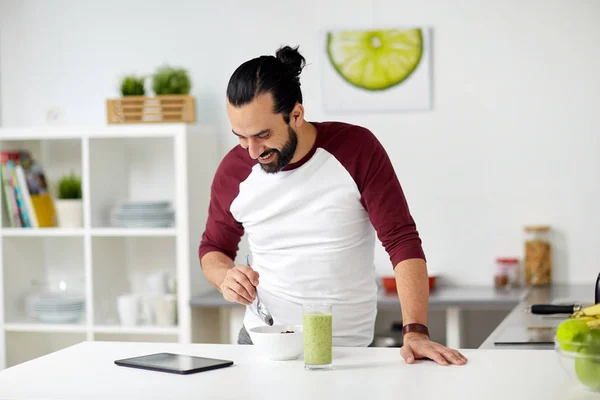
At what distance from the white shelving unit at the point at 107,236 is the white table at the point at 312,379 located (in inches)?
76.6

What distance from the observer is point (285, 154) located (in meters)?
2.40

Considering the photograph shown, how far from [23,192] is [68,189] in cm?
21

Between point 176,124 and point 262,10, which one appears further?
point 262,10

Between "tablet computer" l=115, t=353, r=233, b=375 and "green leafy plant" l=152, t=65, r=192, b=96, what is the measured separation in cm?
223

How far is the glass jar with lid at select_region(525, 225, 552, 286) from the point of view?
3902 millimetres

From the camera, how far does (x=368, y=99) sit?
13.5 ft

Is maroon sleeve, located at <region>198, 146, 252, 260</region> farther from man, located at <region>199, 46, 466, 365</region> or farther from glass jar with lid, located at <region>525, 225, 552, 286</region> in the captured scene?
glass jar with lid, located at <region>525, 225, 552, 286</region>

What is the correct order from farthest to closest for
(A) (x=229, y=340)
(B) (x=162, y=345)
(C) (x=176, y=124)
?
(A) (x=229, y=340), (C) (x=176, y=124), (B) (x=162, y=345)

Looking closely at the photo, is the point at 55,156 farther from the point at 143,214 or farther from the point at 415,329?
the point at 415,329

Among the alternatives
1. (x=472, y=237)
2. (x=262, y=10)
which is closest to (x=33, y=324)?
(x=262, y=10)

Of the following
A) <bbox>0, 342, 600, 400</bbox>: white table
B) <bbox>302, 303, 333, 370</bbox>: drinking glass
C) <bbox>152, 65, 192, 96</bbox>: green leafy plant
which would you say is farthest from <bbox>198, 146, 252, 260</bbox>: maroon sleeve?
<bbox>152, 65, 192, 96</bbox>: green leafy plant

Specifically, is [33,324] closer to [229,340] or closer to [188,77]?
[229,340]

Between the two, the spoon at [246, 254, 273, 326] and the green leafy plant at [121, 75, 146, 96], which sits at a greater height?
the green leafy plant at [121, 75, 146, 96]

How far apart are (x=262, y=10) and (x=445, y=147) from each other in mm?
1111
